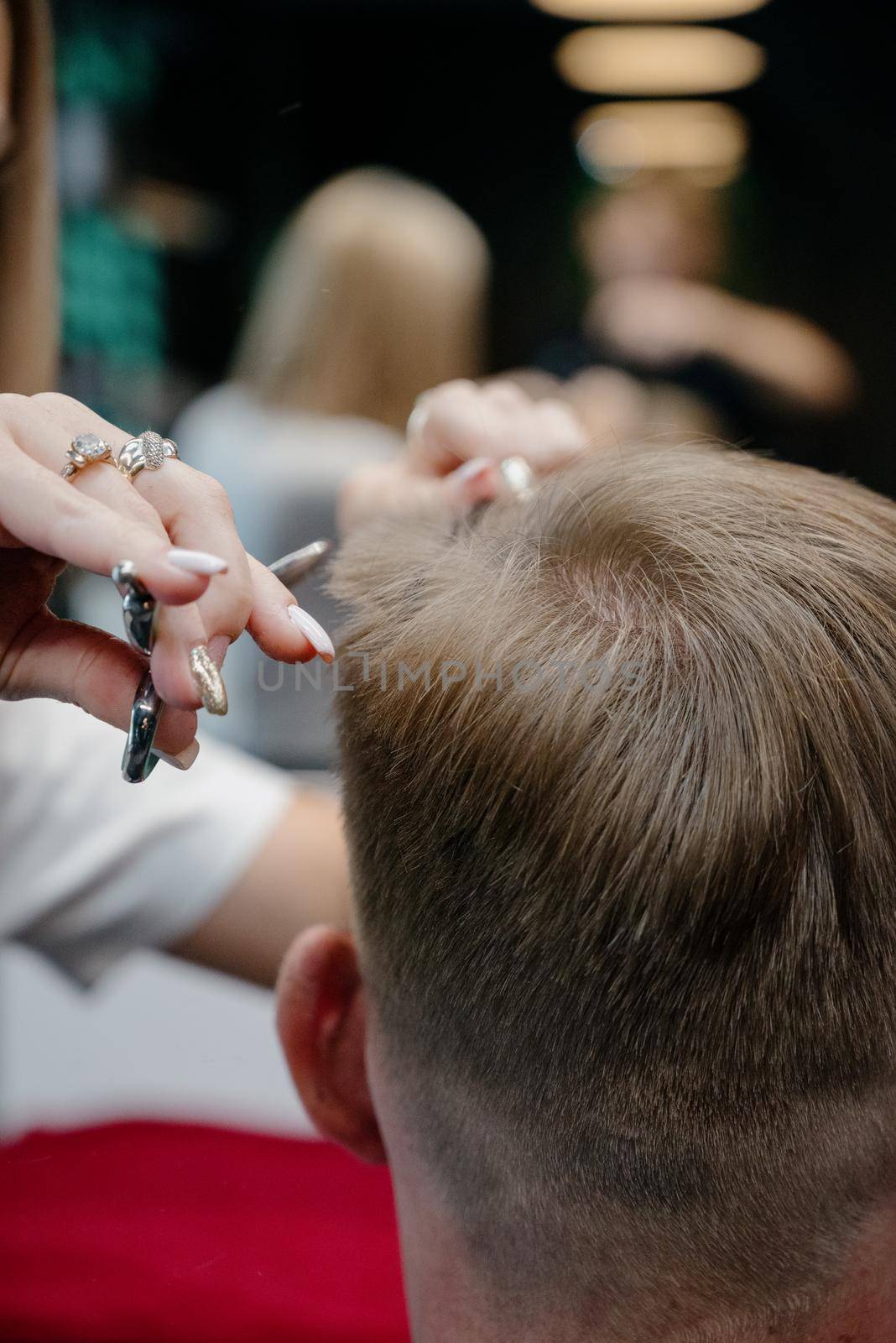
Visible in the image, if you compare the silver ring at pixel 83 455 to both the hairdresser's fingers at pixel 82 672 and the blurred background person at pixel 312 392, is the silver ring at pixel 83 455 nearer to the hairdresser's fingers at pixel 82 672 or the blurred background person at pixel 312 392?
the hairdresser's fingers at pixel 82 672

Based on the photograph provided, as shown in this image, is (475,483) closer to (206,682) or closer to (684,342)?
(206,682)

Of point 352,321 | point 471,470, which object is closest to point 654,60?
point 352,321

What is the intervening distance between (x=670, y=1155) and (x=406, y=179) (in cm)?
253

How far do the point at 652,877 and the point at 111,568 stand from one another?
29cm

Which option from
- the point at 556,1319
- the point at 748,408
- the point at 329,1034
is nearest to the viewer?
the point at 556,1319

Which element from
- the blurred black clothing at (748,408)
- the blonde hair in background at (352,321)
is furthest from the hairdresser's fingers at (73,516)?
the blurred black clothing at (748,408)

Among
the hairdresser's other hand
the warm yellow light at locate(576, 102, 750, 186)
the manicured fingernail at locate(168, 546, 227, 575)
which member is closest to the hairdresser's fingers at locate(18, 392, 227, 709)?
the manicured fingernail at locate(168, 546, 227, 575)

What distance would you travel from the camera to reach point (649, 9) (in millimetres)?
2789

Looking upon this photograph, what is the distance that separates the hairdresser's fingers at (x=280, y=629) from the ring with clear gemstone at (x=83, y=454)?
85 mm

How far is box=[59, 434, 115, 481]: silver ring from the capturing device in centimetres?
47

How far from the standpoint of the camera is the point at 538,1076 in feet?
1.86

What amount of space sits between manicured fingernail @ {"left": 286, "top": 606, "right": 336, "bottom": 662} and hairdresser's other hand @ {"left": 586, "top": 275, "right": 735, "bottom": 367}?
2.20 metres

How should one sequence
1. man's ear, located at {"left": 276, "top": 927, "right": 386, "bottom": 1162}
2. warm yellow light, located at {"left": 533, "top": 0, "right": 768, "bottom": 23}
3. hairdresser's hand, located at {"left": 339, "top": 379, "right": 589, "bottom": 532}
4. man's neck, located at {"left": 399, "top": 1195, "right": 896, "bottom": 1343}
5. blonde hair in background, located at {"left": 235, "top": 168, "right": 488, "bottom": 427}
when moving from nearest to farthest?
man's neck, located at {"left": 399, "top": 1195, "right": 896, "bottom": 1343}
man's ear, located at {"left": 276, "top": 927, "right": 386, "bottom": 1162}
hairdresser's hand, located at {"left": 339, "top": 379, "right": 589, "bottom": 532}
blonde hair in background, located at {"left": 235, "top": 168, "right": 488, "bottom": 427}
warm yellow light, located at {"left": 533, "top": 0, "right": 768, "bottom": 23}

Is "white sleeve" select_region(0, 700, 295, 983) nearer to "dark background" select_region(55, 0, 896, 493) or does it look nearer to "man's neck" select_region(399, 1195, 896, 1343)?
"man's neck" select_region(399, 1195, 896, 1343)
